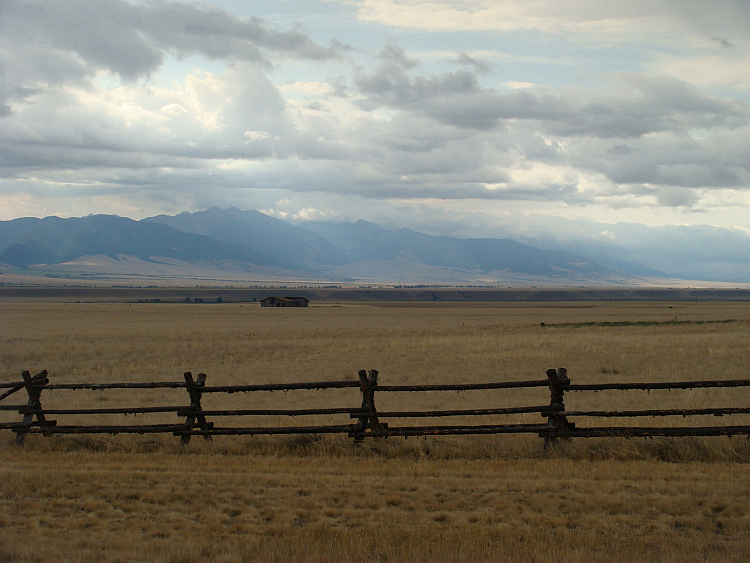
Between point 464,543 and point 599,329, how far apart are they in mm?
48137

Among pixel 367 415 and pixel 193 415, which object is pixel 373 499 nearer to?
pixel 367 415

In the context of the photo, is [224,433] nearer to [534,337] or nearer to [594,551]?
[594,551]

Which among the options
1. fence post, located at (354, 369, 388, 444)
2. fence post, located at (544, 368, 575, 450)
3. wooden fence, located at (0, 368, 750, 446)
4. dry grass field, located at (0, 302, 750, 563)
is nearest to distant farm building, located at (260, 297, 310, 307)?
dry grass field, located at (0, 302, 750, 563)

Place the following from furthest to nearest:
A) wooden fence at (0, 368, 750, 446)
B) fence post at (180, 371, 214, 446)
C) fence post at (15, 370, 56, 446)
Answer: fence post at (15, 370, 56, 446) < fence post at (180, 371, 214, 446) < wooden fence at (0, 368, 750, 446)

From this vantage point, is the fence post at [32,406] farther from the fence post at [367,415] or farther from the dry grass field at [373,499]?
the fence post at [367,415]

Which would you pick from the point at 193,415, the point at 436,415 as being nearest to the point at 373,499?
the point at 436,415

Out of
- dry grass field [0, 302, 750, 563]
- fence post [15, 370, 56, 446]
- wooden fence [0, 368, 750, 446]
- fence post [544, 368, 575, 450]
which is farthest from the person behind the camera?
fence post [15, 370, 56, 446]

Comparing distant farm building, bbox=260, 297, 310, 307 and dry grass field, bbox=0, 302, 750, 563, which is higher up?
dry grass field, bbox=0, 302, 750, 563

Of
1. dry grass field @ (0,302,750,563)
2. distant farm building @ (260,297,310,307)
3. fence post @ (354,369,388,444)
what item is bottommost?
distant farm building @ (260,297,310,307)

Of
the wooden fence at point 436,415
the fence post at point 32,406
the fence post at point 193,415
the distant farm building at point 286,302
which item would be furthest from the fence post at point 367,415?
the distant farm building at point 286,302

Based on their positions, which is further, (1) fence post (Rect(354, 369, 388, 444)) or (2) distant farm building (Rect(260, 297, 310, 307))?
(2) distant farm building (Rect(260, 297, 310, 307))

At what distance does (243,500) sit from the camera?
8508mm

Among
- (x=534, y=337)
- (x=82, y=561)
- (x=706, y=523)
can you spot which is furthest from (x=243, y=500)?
(x=534, y=337)

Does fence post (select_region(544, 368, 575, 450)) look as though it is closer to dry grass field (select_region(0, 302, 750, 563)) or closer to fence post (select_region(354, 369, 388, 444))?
dry grass field (select_region(0, 302, 750, 563))
